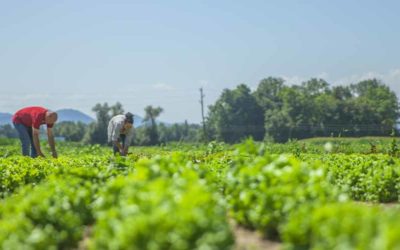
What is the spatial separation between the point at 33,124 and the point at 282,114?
84760mm

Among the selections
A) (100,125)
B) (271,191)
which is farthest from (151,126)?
(271,191)

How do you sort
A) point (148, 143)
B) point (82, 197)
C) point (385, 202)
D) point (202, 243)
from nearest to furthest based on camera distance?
point (202, 243) < point (82, 197) < point (385, 202) < point (148, 143)

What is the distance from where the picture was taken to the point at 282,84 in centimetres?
11388

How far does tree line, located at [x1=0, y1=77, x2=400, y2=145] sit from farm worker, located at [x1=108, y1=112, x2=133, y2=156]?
218 ft

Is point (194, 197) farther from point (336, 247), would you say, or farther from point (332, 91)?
point (332, 91)

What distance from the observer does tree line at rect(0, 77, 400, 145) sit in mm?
89312

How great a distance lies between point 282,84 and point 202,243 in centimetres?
11197

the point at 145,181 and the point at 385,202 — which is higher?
the point at 145,181

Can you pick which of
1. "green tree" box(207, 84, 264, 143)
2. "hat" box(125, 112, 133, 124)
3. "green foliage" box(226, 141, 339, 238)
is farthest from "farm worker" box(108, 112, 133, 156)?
"green tree" box(207, 84, 264, 143)

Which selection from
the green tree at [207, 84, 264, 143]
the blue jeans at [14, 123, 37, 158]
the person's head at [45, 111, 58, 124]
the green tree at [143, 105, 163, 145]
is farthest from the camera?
the green tree at [207, 84, 264, 143]

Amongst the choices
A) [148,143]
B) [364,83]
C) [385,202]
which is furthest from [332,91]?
[385,202]

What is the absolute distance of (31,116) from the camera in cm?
1224

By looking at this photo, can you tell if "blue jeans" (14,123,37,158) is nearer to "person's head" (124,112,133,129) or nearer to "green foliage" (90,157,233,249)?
"person's head" (124,112,133,129)

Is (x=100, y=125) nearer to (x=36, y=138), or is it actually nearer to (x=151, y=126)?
(x=151, y=126)
